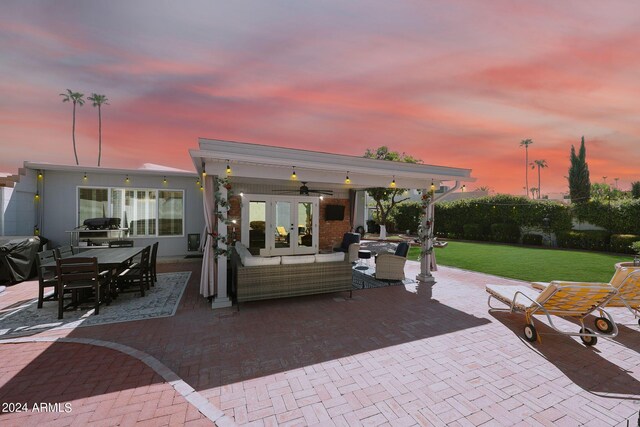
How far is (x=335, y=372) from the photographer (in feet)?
10.3

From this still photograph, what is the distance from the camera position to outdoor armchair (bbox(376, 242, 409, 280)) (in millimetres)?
7184

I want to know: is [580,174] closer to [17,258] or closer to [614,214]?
[614,214]

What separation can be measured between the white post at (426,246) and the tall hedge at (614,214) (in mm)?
12385

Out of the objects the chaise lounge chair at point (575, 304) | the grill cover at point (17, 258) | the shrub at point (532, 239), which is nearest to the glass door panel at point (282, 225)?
the grill cover at point (17, 258)

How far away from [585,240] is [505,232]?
3548 millimetres

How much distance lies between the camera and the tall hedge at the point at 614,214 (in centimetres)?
1253

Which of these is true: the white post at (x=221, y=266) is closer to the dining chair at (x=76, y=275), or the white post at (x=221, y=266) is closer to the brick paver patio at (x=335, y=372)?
the brick paver patio at (x=335, y=372)

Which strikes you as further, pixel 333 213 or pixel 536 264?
pixel 333 213

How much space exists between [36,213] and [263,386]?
10992 mm

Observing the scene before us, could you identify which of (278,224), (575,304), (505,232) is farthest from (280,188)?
(505,232)

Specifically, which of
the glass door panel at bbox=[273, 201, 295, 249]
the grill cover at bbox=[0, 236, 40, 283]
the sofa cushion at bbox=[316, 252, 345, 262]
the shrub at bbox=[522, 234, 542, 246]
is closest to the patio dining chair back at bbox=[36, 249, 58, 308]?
the grill cover at bbox=[0, 236, 40, 283]

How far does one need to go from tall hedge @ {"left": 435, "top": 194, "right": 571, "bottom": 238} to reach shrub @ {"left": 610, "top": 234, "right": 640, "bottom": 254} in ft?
7.37

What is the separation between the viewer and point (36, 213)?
891 centimetres

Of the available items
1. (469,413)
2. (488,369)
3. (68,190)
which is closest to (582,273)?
(488,369)
